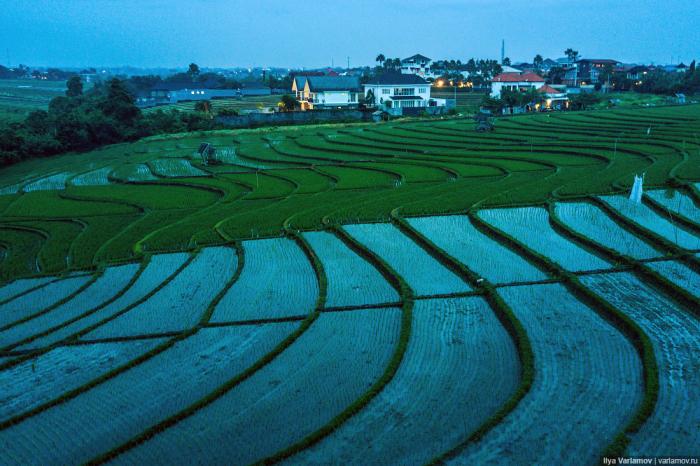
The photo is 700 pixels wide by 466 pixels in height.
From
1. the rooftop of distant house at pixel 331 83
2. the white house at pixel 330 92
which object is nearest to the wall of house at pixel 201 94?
the white house at pixel 330 92

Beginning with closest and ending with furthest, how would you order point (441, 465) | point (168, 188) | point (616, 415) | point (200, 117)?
point (441, 465)
point (616, 415)
point (168, 188)
point (200, 117)

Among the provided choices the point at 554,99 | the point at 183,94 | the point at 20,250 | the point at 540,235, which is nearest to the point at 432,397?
the point at 540,235

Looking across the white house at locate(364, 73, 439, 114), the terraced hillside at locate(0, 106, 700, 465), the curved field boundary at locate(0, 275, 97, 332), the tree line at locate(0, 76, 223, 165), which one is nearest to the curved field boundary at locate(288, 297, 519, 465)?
the terraced hillside at locate(0, 106, 700, 465)

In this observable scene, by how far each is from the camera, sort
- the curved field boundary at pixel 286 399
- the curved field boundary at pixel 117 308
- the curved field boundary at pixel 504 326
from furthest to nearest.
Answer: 1. the curved field boundary at pixel 117 308
2. the curved field boundary at pixel 286 399
3. the curved field boundary at pixel 504 326

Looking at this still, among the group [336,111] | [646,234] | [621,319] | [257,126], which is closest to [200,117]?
[257,126]

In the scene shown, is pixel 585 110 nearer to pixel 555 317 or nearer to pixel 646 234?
pixel 646 234

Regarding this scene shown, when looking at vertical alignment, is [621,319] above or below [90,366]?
above

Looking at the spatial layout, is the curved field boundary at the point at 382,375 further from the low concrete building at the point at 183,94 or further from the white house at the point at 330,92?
the low concrete building at the point at 183,94

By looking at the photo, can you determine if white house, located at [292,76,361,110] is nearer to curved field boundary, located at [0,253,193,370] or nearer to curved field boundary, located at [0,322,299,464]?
curved field boundary, located at [0,253,193,370]
